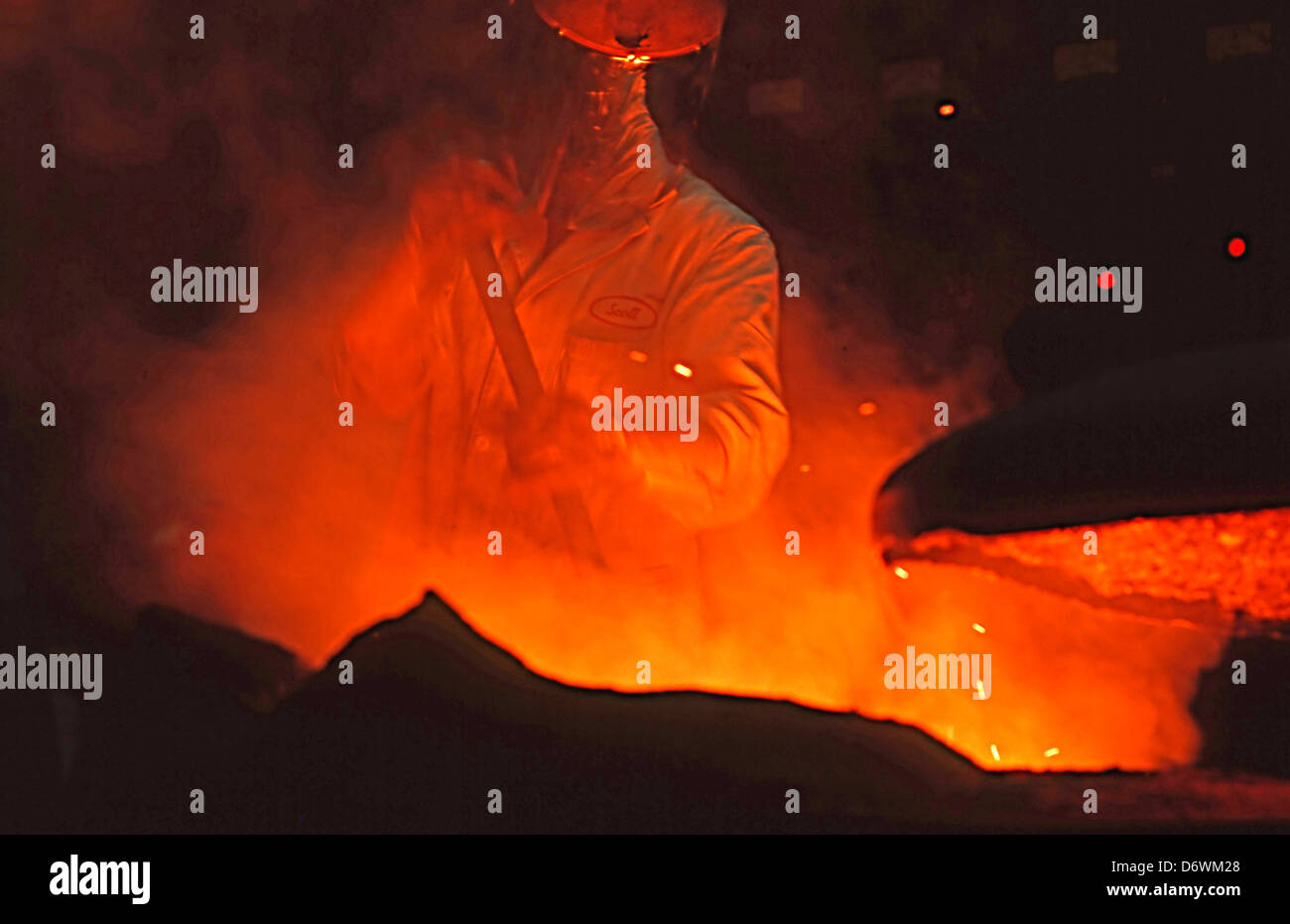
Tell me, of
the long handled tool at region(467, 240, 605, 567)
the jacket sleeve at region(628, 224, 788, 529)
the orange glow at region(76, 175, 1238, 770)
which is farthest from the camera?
the orange glow at region(76, 175, 1238, 770)

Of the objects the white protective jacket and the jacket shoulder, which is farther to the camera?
the jacket shoulder

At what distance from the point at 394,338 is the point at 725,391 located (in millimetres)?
940

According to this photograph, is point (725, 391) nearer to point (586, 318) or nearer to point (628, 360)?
point (628, 360)

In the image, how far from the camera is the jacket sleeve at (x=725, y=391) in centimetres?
351

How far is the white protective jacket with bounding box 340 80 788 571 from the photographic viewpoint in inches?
140

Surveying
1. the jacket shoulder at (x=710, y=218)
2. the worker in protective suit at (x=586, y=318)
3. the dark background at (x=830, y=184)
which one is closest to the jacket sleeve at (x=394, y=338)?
the worker in protective suit at (x=586, y=318)

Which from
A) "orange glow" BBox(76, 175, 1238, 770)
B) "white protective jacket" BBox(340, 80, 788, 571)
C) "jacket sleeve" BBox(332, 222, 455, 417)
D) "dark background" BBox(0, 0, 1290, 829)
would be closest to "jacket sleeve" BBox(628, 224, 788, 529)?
"white protective jacket" BBox(340, 80, 788, 571)

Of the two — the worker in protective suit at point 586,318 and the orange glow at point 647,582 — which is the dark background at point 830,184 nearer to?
the orange glow at point 647,582

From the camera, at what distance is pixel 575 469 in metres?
3.66

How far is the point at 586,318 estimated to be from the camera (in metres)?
3.71

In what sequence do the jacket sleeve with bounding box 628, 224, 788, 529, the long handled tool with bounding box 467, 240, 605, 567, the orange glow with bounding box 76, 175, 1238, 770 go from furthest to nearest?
the orange glow with bounding box 76, 175, 1238, 770, the long handled tool with bounding box 467, 240, 605, 567, the jacket sleeve with bounding box 628, 224, 788, 529

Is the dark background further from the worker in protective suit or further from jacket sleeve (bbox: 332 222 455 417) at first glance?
jacket sleeve (bbox: 332 222 455 417)

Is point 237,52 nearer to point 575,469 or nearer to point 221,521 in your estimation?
point 221,521

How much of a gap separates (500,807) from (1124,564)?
5.79 ft
